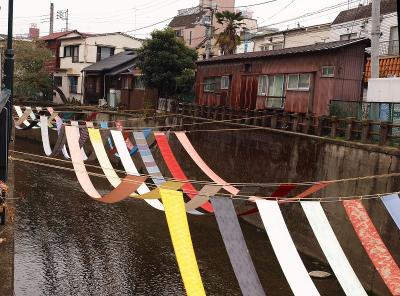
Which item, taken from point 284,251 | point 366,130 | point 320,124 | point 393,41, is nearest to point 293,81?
point 320,124

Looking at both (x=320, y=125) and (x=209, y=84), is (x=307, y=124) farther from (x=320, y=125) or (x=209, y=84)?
(x=209, y=84)

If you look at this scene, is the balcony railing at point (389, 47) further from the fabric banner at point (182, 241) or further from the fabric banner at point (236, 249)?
the fabric banner at point (182, 241)

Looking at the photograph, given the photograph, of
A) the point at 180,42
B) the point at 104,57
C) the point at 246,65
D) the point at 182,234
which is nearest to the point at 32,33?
the point at 104,57

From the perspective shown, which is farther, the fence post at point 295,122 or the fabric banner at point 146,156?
the fence post at point 295,122

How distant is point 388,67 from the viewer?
832 inches

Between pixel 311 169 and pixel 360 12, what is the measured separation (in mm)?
16804

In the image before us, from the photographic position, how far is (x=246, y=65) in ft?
77.7

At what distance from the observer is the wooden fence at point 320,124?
42.5 ft

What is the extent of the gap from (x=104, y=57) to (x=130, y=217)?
96.0ft

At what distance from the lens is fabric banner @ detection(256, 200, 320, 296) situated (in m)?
5.72

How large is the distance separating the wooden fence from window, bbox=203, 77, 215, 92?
11.0 feet

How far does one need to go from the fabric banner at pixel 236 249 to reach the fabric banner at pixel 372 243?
202cm

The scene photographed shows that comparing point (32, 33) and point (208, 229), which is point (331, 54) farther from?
point (32, 33)

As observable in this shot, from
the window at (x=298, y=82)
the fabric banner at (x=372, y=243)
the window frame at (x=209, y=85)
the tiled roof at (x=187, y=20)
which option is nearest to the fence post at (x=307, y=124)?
the window at (x=298, y=82)
